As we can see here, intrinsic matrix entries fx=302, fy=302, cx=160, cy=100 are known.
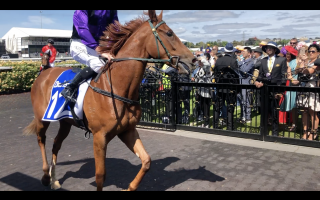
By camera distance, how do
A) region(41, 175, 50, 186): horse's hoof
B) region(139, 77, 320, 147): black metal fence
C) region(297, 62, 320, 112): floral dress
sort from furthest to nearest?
region(139, 77, 320, 147): black metal fence → region(297, 62, 320, 112): floral dress → region(41, 175, 50, 186): horse's hoof

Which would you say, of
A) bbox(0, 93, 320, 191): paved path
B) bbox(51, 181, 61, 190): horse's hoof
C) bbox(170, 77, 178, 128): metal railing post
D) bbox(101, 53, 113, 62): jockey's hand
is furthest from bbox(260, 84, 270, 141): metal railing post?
bbox(51, 181, 61, 190): horse's hoof

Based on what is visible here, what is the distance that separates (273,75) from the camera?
25.8 feet

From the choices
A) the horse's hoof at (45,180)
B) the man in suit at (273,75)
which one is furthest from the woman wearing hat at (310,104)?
the horse's hoof at (45,180)

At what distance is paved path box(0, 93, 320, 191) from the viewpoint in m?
4.79

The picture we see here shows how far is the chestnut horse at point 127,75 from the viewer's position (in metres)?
3.86

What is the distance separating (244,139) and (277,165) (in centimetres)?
187

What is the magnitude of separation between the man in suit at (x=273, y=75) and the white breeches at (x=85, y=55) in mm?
4175

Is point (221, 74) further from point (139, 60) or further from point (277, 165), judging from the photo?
point (139, 60)

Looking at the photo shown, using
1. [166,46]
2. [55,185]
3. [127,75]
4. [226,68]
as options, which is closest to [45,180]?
[55,185]

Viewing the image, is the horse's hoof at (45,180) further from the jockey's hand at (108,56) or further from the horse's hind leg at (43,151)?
the jockey's hand at (108,56)

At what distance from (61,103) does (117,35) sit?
52.5 inches

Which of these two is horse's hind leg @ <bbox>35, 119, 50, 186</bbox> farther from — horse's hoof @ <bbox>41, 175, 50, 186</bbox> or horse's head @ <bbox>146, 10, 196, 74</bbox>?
horse's head @ <bbox>146, 10, 196, 74</bbox>

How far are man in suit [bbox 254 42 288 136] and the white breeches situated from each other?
418 centimetres

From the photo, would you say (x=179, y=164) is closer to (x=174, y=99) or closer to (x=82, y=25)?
(x=174, y=99)
